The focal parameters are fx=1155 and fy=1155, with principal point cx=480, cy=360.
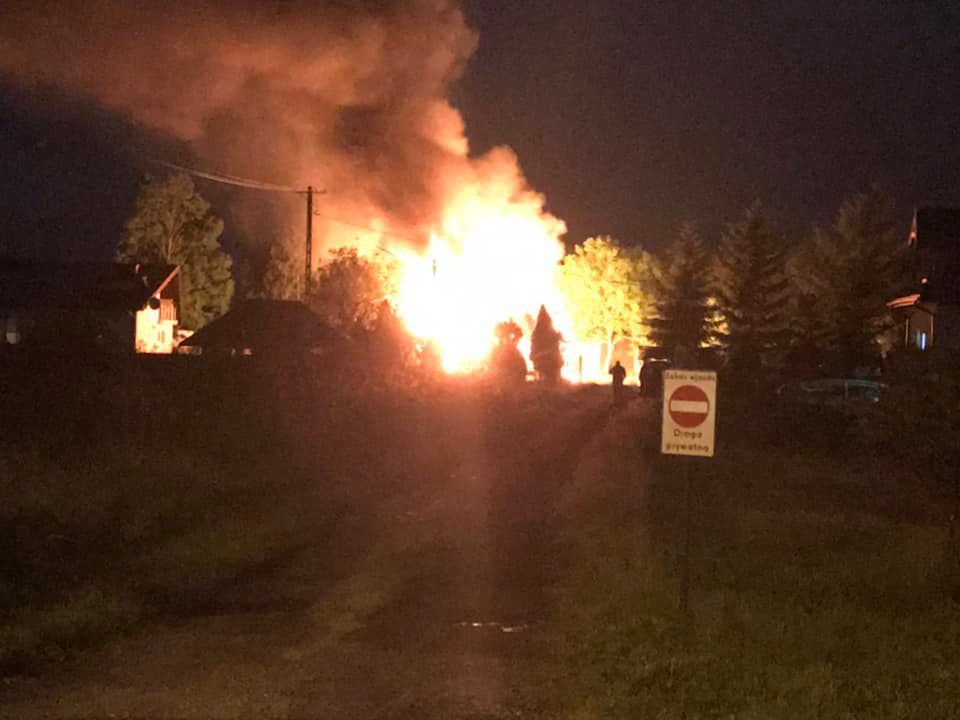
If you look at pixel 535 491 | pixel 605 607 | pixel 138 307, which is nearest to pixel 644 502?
pixel 535 491

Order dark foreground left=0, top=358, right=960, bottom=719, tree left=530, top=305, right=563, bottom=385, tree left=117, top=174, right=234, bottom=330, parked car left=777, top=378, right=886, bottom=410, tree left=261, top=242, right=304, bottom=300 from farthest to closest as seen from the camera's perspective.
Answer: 1. tree left=261, top=242, right=304, bottom=300
2. tree left=117, top=174, right=234, bottom=330
3. tree left=530, top=305, right=563, bottom=385
4. parked car left=777, top=378, right=886, bottom=410
5. dark foreground left=0, top=358, right=960, bottom=719

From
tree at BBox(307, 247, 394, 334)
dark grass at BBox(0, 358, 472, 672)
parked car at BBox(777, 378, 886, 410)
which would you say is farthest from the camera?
tree at BBox(307, 247, 394, 334)

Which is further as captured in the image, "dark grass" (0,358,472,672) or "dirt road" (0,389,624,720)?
"dark grass" (0,358,472,672)

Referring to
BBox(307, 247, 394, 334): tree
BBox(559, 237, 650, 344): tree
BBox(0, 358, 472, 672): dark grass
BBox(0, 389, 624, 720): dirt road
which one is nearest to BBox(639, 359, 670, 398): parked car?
BBox(0, 358, 472, 672): dark grass

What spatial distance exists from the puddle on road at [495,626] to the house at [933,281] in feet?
103

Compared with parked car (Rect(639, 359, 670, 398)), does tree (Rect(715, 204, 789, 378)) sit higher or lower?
higher

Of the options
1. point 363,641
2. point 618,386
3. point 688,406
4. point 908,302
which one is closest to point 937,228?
point 908,302

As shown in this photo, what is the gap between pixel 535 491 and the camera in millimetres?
17391

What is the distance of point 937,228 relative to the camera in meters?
45.5

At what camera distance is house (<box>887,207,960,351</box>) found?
3959 cm

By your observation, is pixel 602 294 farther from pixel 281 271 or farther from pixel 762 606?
pixel 762 606

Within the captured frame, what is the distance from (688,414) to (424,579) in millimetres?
3434

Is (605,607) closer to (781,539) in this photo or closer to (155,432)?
(781,539)

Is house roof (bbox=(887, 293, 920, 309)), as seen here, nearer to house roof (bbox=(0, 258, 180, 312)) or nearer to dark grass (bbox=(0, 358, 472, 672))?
dark grass (bbox=(0, 358, 472, 672))
